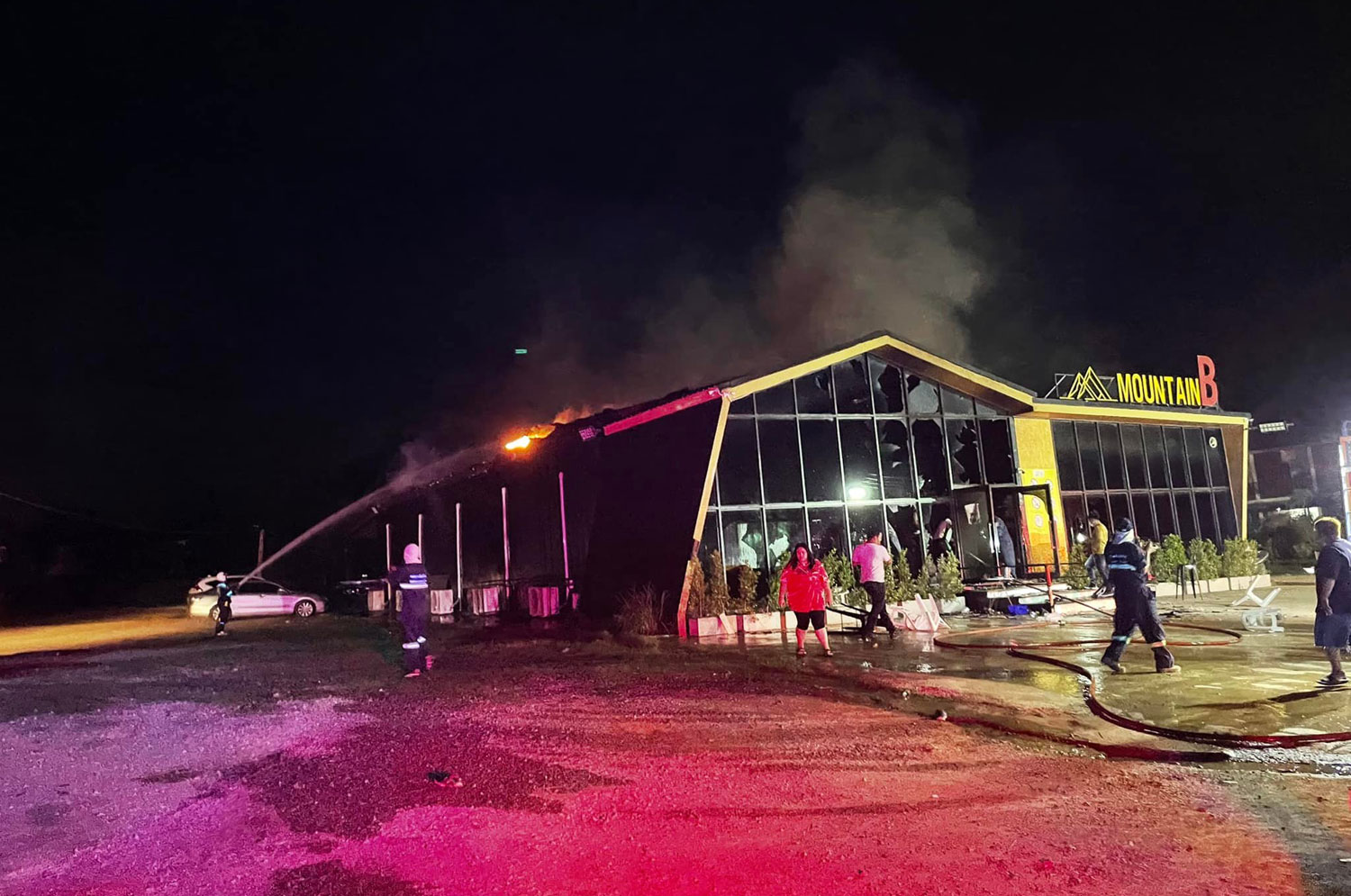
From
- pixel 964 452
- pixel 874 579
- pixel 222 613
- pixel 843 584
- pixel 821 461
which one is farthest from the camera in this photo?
pixel 964 452

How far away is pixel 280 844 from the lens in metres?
4.45

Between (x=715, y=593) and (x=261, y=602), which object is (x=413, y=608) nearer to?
(x=715, y=593)

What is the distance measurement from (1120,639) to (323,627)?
17.3 meters

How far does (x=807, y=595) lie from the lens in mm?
11156

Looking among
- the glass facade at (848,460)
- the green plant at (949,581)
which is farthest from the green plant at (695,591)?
the green plant at (949,581)

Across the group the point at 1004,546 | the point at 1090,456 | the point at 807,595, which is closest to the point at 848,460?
the point at 1004,546

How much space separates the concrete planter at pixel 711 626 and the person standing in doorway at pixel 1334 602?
26.7 feet

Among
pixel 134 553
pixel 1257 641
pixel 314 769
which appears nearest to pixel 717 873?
pixel 314 769

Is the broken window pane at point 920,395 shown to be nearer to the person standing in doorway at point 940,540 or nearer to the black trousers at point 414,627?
the person standing in doorway at point 940,540

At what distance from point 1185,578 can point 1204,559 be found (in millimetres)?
1209

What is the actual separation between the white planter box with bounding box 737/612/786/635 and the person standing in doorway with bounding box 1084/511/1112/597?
5.93m

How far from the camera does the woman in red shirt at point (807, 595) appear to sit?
434 inches

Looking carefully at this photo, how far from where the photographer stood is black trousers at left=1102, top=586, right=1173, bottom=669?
8281mm

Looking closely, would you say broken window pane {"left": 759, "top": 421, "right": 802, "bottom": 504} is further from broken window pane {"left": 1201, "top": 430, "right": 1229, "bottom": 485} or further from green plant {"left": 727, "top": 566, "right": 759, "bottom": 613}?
broken window pane {"left": 1201, "top": 430, "right": 1229, "bottom": 485}
